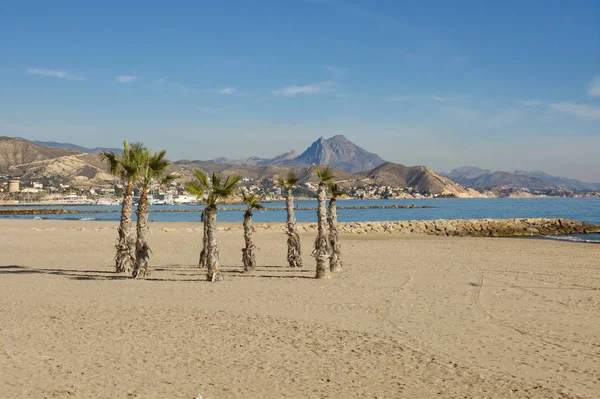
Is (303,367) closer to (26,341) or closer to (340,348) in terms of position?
(340,348)

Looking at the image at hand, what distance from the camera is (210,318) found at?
1316 cm

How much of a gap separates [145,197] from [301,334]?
10.7m

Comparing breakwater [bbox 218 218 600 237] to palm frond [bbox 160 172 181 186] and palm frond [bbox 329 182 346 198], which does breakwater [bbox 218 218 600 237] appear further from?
palm frond [bbox 160 172 181 186]

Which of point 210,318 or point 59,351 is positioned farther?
point 210,318

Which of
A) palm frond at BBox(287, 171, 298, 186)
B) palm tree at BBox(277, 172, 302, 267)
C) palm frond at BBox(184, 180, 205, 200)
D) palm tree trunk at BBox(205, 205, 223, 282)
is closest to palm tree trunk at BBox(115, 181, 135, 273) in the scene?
palm frond at BBox(184, 180, 205, 200)

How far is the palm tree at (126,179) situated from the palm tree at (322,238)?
23.0ft

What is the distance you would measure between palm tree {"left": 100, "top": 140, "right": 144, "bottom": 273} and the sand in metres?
1.01

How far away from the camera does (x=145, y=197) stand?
2002cm

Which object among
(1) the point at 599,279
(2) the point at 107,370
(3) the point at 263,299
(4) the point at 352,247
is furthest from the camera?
(4) the point at 352,247

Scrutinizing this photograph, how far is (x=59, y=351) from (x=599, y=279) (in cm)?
1890

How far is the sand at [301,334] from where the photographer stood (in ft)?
27.6

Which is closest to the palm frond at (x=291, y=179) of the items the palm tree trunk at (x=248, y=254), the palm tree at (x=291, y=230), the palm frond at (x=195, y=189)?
the palm tree at (x=291, y=230)

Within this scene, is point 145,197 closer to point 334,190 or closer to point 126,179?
point 126,179

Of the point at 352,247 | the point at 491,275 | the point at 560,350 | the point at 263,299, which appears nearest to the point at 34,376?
the point at 263,299
